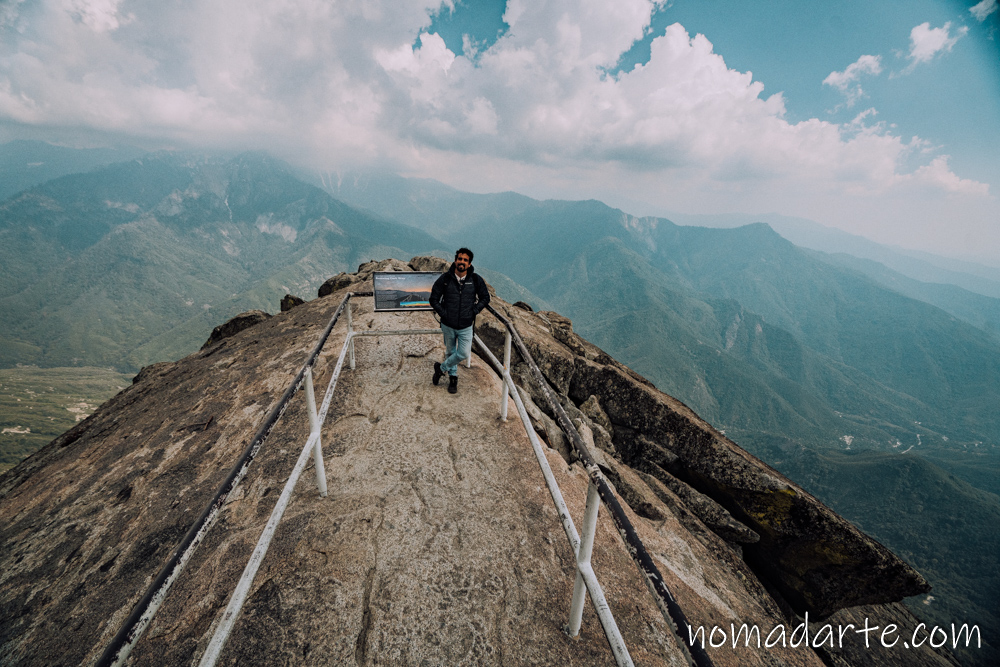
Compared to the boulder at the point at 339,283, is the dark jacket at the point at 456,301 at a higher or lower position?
higher

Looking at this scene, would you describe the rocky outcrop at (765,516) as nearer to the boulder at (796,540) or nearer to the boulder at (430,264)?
the boulder at (796,540)

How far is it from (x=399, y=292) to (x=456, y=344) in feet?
6.11

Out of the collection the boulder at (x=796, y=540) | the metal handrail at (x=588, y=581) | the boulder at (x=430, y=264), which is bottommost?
the boulder at (x=796, y=540)

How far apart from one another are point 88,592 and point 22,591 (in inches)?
44.5

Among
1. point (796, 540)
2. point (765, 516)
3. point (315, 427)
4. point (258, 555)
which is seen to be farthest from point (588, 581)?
point (796, 540)

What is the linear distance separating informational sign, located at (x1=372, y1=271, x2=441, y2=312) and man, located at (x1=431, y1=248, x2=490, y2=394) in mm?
1002

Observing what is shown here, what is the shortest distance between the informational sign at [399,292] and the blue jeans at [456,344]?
1.03 metres

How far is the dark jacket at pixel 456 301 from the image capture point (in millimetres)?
7484

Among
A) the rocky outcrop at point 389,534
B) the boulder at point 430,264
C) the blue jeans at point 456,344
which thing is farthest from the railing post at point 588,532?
the boulder at point 430,264

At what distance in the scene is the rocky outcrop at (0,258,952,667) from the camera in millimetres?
3805

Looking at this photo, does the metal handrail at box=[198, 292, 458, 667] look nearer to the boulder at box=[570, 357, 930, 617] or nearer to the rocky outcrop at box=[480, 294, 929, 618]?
the rocky outcrop at box=[480, 294, 929, 618]

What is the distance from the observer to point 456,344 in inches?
312

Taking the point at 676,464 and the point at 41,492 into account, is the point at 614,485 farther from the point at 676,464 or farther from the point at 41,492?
the point at 41,492

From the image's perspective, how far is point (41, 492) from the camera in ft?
24.0
